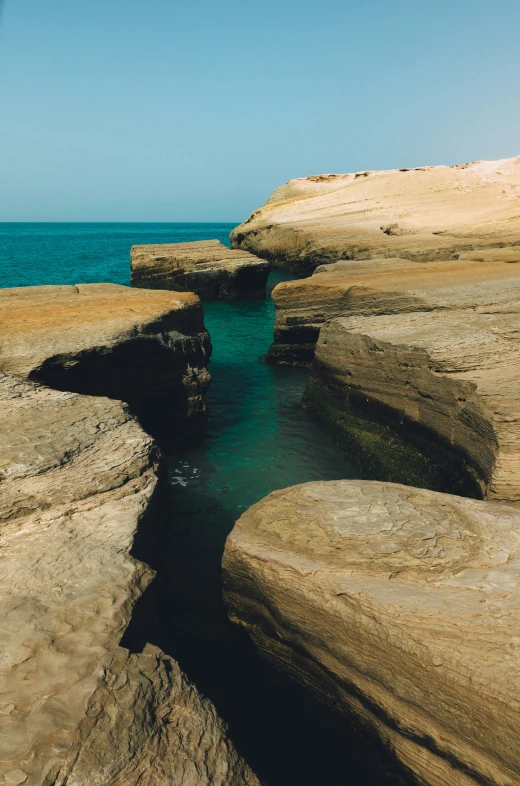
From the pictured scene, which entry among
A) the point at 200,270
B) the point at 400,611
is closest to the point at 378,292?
the point at 400,611

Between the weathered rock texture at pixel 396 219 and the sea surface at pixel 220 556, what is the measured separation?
25.8ft

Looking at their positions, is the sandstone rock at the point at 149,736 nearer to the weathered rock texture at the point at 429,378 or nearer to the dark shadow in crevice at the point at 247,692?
the dark shadow in crevice at the point at 247,692

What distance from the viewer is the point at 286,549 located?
378 cm

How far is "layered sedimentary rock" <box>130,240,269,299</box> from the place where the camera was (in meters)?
19.4

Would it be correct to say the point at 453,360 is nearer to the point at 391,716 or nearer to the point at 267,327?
the point at 391,716

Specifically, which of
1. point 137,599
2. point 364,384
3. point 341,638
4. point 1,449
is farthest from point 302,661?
point 364,384

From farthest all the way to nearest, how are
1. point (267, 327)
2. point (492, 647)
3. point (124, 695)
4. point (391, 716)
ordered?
point (267, 327) < point (391, 716) < point (492, 647) < point (124, 695)

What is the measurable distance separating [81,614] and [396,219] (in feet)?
75.2

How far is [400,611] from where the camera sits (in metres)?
3.10

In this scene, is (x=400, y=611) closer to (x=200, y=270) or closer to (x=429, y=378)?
(x=429, y=378)

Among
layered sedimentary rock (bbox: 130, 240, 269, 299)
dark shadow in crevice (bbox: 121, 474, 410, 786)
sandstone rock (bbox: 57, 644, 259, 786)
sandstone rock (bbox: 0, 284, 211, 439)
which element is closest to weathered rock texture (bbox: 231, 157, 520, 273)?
layered sedimentary rock (bbox: 130, 240, 269, 299)

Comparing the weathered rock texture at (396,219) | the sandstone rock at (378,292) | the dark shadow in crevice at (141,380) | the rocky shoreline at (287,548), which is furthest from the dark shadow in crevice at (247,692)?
the weathered rock texture at (396,219)

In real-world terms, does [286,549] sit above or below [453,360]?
below

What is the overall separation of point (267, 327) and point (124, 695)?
15.0m
